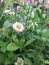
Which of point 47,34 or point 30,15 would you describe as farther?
point 30,15

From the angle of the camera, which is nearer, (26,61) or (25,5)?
(26,61)

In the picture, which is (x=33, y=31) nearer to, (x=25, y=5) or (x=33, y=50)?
(x=33, y=50)

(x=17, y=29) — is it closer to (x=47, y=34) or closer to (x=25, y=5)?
(x=47, y=34)

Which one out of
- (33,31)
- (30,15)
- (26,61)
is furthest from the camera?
(30,15)

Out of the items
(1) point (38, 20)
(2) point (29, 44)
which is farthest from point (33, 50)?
(1) point (38, 20)

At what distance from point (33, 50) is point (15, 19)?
185 millimetres

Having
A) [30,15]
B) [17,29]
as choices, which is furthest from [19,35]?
[30,15]

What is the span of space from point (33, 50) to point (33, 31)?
99 mm

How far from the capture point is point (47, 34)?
742 millimetres

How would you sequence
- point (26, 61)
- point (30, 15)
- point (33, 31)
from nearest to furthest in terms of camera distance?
point (26, 61)
point (33, 31)
point (30, 15)

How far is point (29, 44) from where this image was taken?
712mm

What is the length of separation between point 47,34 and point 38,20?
0.10m

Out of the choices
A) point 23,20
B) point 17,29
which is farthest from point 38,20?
point 17,29

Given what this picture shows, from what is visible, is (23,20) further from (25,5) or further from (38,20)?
(25,5)
